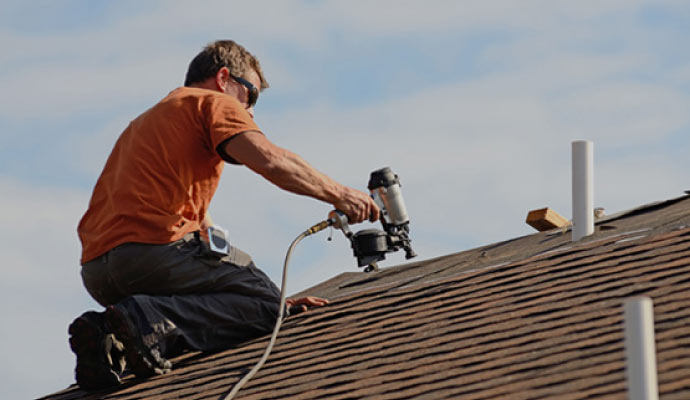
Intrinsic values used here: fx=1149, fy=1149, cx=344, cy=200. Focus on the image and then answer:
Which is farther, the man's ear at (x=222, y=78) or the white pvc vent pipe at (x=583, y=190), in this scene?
the man's ear at (x=222, y=78)

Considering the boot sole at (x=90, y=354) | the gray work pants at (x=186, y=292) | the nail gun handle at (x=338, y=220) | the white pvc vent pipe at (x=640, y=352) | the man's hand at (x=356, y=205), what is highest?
the man's hand at (x=356, y=205)

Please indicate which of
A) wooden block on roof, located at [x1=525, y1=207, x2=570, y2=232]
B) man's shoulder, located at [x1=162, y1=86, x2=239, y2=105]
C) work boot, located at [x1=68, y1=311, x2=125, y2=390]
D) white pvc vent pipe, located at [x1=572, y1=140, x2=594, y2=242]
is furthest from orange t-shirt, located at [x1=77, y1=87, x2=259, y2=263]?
wooden block on roof, located at [x1=525, y1=207, x2=570, y2=232]

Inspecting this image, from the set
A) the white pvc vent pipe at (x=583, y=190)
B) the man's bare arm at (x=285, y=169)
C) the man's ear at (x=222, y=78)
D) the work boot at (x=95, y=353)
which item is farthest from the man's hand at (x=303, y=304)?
the white pvc vent pipe at (x=583, y=190)

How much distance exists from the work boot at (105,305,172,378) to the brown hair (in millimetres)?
1454

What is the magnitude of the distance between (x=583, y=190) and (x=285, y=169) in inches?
64.8

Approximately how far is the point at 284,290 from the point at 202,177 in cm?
69

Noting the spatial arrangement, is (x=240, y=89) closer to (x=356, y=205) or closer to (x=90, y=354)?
(x=356, y=205)

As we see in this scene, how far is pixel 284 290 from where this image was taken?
5652mm

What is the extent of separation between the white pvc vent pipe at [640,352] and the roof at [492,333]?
1.50ft

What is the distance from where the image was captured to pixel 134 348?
541 centimetres

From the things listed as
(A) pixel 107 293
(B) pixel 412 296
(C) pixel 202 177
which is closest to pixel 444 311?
(B) pixel 412 296

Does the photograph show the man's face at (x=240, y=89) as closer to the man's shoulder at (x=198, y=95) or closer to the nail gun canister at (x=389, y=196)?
the man's shoulder at (x=198, y=95)

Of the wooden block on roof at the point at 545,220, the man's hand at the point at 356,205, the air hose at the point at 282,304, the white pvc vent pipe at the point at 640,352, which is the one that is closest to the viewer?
the white pvc vent pipe at the point at 640,352

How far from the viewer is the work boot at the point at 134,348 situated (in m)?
5.28
